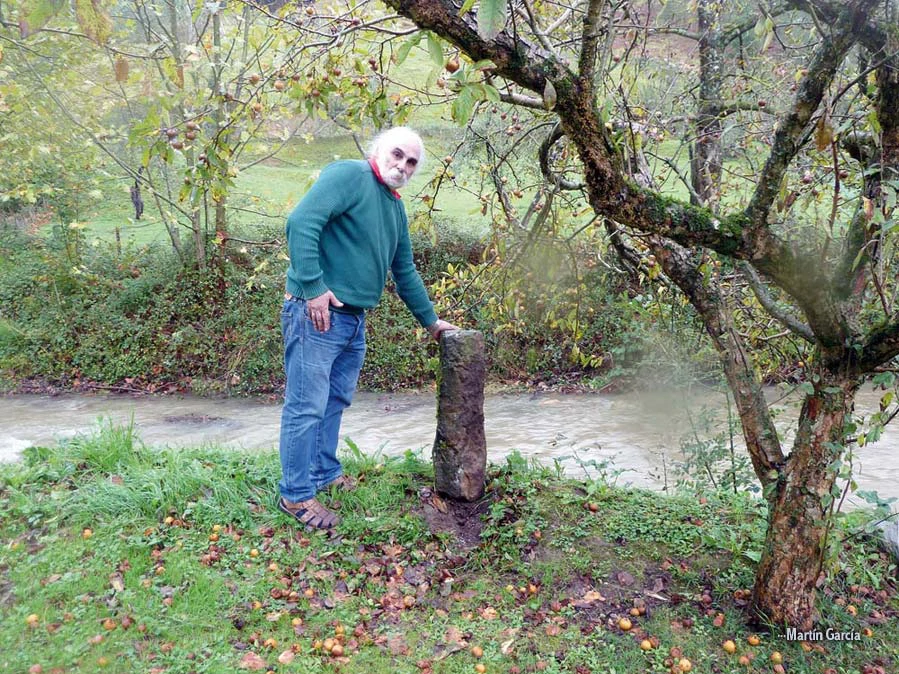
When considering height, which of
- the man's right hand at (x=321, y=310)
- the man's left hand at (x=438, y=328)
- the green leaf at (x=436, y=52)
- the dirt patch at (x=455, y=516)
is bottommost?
the dirt patch at (x=455, y=516)

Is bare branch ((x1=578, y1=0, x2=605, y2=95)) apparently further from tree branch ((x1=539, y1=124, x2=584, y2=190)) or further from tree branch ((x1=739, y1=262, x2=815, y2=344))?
tree branch ((x1=539, y1=124, x2=584, y2=190))

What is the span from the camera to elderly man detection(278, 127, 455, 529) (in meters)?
3.40

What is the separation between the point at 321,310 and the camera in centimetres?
345

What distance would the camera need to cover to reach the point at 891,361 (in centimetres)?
281

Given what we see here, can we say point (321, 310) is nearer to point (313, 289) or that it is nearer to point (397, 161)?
point (313, 289)

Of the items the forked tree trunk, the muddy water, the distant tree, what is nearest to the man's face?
the distant tree

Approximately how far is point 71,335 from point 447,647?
9269mm

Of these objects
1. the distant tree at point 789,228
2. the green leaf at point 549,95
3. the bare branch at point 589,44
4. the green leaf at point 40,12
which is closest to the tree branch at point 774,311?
the distant tree at point 789,228

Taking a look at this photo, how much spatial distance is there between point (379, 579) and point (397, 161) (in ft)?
7.15

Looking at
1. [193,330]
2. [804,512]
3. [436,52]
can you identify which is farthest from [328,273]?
[193,330]

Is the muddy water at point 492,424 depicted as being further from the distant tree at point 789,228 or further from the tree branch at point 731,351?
the distant tree at point 789,228

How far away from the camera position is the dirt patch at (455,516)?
3.91 metres

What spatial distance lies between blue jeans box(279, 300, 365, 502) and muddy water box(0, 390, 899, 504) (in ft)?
7.37

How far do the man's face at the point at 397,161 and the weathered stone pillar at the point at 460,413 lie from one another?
958 millimetres
